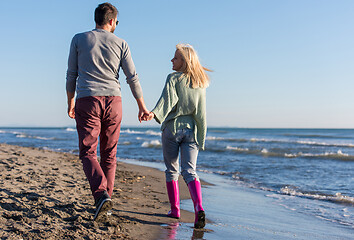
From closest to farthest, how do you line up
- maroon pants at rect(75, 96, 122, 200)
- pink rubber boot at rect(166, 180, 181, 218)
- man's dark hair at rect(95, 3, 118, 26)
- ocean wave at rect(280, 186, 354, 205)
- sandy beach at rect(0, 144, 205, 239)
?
sandy beach at rect(0, 144, 205, 239), maroon pants at rect(75, 96, 122, 200), man's dark hair at rect(95, 3, 118, 26), pink rubber boot at rect(166, 180, 181, 218), ocean wave at rect(280, 186, 354, 205)

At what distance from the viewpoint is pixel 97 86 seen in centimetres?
292

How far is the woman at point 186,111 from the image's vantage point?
3.29 m

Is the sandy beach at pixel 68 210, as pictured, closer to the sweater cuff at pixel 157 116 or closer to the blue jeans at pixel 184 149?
the blue jeans at pixel 184 149

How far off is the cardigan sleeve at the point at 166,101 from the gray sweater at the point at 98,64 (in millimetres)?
262

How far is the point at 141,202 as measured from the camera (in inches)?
161

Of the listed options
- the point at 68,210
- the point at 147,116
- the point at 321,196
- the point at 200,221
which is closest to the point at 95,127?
the point at 147,116

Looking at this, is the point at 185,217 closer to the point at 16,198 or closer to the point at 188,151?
the point at 188,151

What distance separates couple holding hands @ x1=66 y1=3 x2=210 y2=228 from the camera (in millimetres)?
2914

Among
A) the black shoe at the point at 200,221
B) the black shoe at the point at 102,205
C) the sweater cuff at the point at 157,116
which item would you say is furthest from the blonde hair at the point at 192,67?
the black shoe at the point at 102,205

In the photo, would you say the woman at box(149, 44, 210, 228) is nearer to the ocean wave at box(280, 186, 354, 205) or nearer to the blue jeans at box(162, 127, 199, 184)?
the blue jeans at box(162, 127, 199, 184)

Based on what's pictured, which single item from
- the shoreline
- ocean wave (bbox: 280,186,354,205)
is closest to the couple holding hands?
the shoreline

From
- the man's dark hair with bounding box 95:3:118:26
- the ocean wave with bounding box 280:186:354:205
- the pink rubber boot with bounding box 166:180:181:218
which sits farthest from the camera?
the ocean wave with bounding box 280:186:354:205

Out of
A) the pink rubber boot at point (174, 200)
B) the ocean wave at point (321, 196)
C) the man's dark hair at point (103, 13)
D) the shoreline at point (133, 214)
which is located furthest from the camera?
the ocean wave at point (321, 196)

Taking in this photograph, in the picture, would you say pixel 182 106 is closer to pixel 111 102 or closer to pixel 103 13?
pixel 111 102
